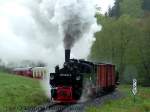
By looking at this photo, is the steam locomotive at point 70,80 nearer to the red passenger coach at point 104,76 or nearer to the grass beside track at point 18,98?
the grass beside track at point 18,98

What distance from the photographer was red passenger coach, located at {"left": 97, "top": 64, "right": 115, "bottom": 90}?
3431 cm

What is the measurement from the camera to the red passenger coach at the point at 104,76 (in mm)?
34312

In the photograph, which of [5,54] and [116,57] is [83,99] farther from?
[116,57]

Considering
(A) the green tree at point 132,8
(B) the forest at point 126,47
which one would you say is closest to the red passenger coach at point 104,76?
(B) the forest at point 126,47

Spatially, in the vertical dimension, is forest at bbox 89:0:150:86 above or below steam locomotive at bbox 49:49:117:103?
above

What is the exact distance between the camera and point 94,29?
34031 millimetres

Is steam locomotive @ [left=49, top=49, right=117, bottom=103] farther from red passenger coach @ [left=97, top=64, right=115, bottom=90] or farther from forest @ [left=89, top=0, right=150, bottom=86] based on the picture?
forest @ [left=89, top=0, right=150, bottom=86]

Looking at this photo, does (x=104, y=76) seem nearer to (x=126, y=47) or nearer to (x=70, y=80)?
(x=70, y=80)

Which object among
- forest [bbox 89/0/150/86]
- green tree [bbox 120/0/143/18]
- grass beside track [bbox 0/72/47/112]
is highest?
green tree [bbox 120/0/143/18]

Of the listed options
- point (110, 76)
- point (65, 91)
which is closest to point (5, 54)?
point (110, 76)

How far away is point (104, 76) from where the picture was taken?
37.3m

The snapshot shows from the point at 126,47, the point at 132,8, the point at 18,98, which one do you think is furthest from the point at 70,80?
the point at 132,8

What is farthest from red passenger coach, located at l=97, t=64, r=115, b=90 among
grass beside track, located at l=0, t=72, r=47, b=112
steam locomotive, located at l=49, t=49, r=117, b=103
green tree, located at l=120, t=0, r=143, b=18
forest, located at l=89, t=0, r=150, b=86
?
green tree, located at l=120, t=0, r=143, b=18

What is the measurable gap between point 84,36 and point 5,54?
72.9ft
